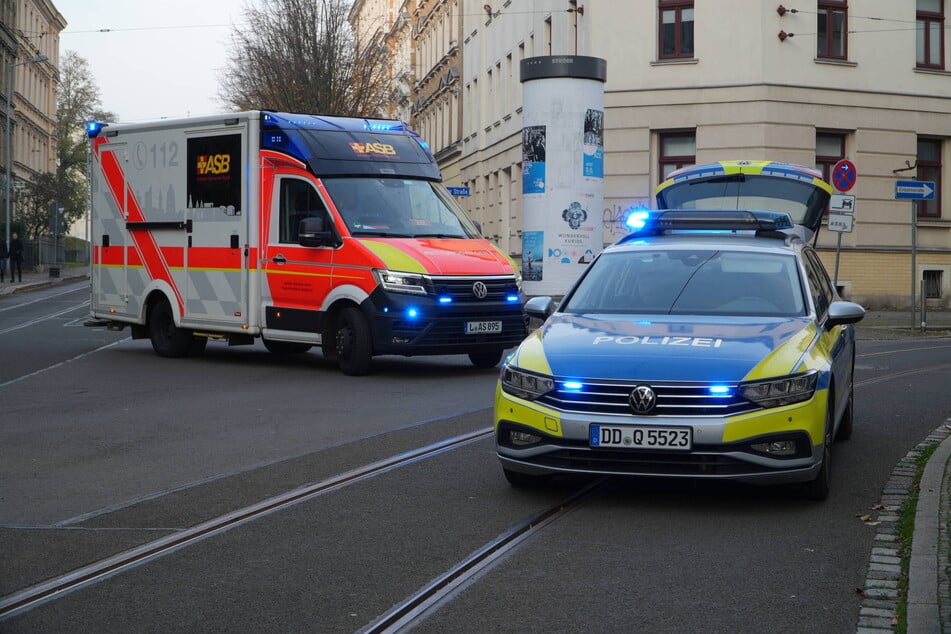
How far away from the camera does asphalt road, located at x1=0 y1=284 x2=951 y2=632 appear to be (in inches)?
206

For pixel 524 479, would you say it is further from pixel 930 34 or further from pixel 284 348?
pixel 930 34

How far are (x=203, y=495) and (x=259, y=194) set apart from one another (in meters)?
9.31

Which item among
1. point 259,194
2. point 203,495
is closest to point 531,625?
point 203,495

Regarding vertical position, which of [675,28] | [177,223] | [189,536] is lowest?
[189,536]

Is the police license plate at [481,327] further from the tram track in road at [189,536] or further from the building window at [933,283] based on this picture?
the building window at [933,283]

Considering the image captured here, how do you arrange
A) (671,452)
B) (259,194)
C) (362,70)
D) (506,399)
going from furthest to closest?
(362,70), (259,194), (506,399), (671,452)

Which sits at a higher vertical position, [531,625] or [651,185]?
[651,185]

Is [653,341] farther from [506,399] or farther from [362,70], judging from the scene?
[362,70]

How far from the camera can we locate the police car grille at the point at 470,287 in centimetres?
1511

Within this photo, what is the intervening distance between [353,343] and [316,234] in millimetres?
1362

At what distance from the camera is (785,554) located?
6.25 meters

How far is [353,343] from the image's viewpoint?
1545 centimetres

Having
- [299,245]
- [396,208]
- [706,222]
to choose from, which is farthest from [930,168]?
[706,222]

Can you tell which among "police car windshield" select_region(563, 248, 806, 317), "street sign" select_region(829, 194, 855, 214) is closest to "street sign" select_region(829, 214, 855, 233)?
"street sign" select_region(829, 194, 855, 214)
